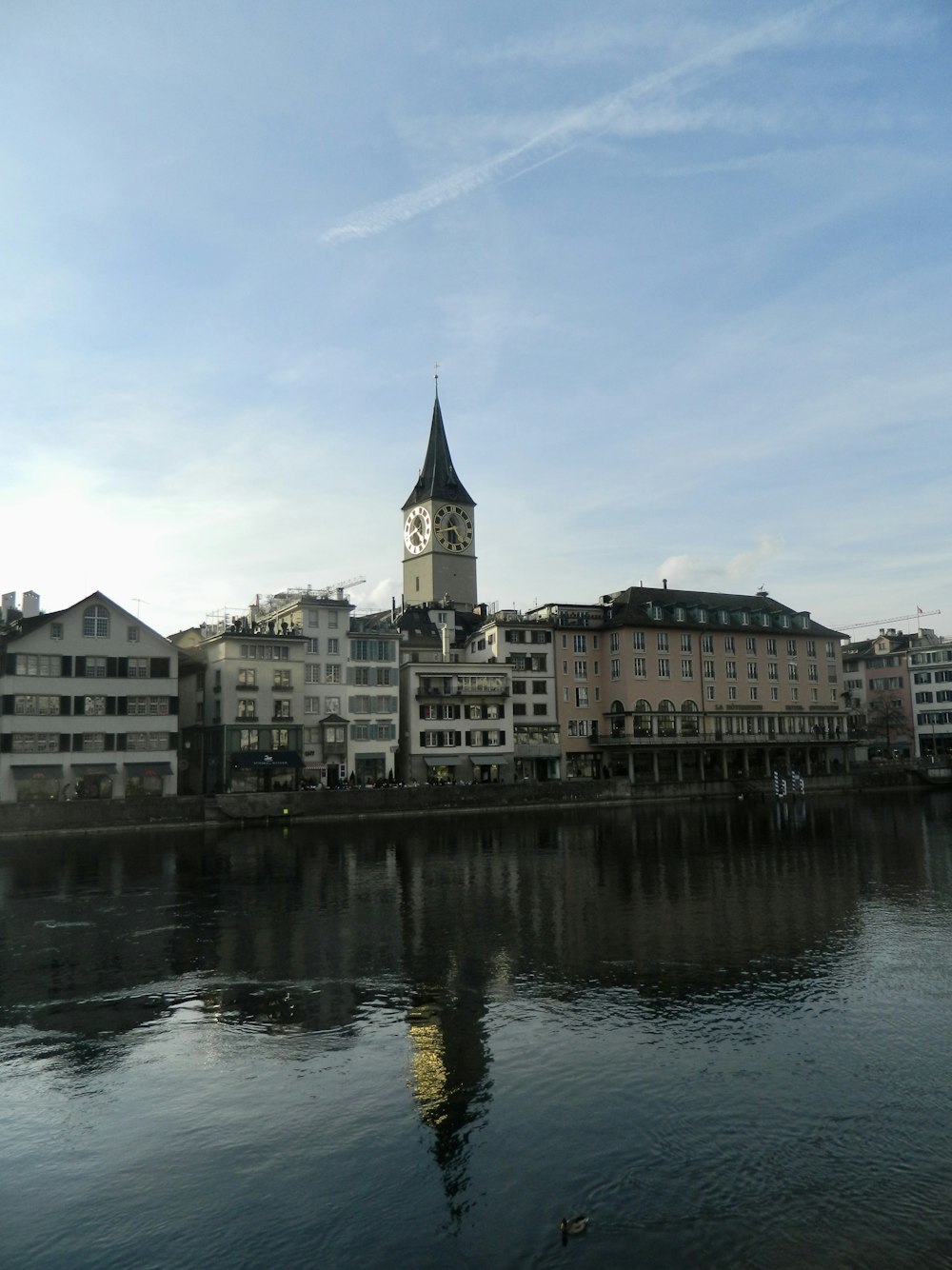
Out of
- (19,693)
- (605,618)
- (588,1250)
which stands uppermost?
(605,618)

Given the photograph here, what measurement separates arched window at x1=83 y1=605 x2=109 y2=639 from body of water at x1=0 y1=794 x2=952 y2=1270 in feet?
150

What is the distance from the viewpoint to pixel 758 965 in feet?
84.6

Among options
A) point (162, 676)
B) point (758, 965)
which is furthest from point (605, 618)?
point (758, 965)

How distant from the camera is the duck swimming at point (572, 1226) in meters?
12.7

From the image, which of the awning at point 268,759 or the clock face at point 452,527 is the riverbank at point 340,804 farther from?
the clock face at point 452,527

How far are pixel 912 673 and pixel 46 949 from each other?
467ft

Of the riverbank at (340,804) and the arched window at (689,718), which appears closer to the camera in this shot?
the riverbank at (340,804)

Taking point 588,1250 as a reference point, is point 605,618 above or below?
above

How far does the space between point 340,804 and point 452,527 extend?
67613 millimetres

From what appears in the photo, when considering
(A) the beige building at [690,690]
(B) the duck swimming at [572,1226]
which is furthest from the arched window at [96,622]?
(B) the duck swimming at [572,1226]

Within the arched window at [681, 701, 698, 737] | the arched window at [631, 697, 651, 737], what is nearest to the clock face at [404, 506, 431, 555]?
the arched window at [631, 697, 651, 737]

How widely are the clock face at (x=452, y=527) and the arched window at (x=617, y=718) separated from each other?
41.1 meters

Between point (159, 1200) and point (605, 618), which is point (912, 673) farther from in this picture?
point (159, 1200)

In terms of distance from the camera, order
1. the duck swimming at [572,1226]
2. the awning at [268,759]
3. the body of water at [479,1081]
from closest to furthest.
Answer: the duck swimming at [572,1226] < the body of water at [479,1081] < the awning at [268,759]
